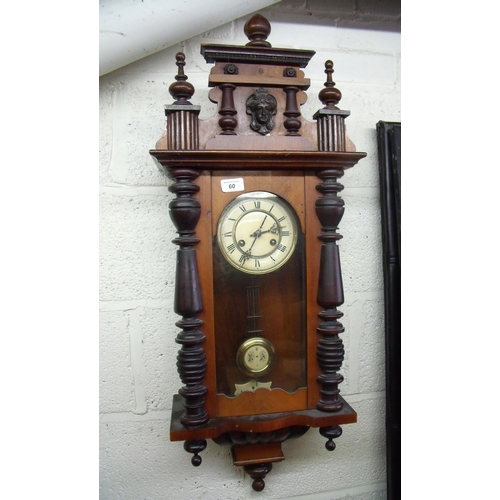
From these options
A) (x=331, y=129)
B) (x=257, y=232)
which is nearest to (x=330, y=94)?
(x=331, y=129)

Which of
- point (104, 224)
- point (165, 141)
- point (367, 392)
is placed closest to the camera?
point (165, 141)

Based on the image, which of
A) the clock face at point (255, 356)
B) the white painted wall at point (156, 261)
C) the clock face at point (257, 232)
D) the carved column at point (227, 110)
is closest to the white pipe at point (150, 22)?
the white painted wall at point (156, 261)

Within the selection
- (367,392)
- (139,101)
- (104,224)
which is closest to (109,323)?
(104,224)

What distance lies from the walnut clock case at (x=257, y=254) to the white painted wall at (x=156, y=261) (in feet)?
0.48

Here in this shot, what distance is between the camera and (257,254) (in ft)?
2.10

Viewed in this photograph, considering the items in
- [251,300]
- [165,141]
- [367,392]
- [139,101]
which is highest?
[139,101]

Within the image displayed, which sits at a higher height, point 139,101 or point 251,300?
point 139,101

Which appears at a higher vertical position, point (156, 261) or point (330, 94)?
point (330, 94)

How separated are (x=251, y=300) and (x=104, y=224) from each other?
0.34 metres

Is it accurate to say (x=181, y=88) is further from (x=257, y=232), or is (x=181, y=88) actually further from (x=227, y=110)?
(x=257, y=232)

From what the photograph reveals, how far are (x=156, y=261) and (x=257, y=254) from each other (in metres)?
0.24

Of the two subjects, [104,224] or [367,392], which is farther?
[367,392]

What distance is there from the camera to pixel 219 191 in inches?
24.6

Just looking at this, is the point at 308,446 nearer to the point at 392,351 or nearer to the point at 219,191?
the point at 392,351
